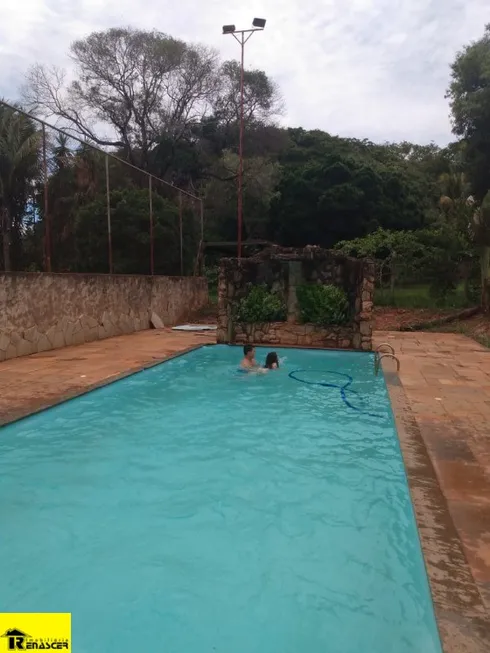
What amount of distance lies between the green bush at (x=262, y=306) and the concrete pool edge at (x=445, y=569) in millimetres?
7175

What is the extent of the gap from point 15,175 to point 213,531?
842cm

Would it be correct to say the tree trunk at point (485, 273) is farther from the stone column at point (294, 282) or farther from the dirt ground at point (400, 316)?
the stone column at point (294, 282)

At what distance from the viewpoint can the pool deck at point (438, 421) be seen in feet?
8.29

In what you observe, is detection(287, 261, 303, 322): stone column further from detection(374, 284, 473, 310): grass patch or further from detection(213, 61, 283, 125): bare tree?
detection(213, 61, 283, 125): bare tree

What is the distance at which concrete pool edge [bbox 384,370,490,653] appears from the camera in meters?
2.22

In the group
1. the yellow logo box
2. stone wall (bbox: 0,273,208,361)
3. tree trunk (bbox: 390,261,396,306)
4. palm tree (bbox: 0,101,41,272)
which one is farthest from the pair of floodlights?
the yellow logo box

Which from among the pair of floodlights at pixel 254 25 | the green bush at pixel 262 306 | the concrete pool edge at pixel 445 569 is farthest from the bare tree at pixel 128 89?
the concrete pool edge at pixel 445 569

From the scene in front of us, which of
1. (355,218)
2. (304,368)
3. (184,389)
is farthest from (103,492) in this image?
(355,218)

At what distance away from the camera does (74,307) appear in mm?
11000

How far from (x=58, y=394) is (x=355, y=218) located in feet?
67.6

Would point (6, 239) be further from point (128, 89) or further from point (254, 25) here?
point (128, 89)

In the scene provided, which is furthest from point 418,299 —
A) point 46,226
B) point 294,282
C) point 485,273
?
point 46,226

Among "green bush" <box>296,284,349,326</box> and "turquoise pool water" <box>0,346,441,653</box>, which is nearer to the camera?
"turquoise pool water" <box>0,346,441,653</box>

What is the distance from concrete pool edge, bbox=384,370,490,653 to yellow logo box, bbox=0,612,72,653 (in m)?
1.69
